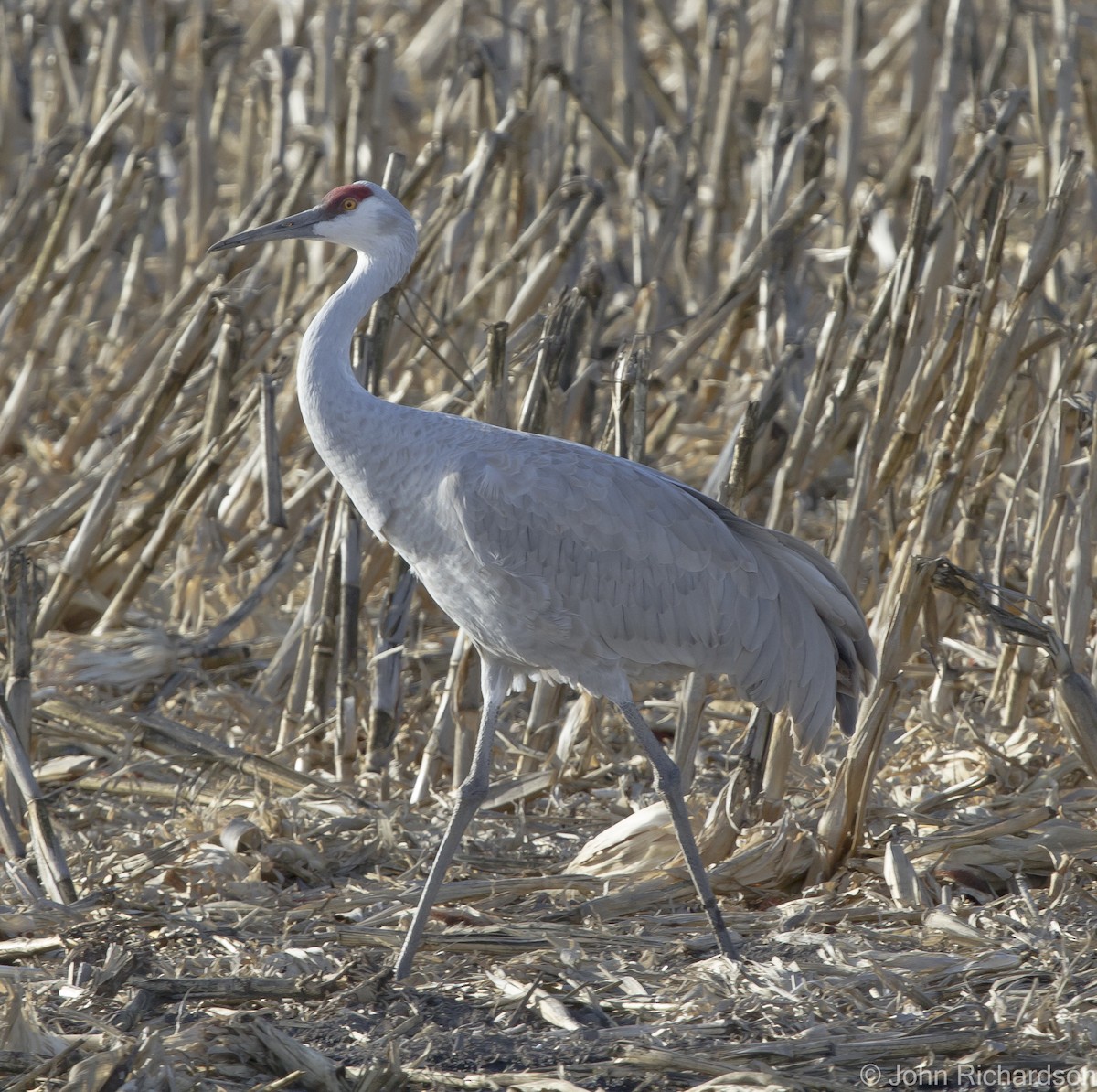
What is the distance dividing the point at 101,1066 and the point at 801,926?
154 centimetres

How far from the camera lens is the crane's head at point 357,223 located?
366cm

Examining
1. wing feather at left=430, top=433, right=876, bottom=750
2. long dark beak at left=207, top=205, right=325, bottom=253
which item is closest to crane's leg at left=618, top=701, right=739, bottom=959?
wing feather at left=430, top=433, right=876, bottom=750

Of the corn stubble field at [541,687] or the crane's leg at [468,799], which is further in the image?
the crane's leg at [468,799]

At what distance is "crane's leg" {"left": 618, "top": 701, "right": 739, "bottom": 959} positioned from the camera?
3.38 m

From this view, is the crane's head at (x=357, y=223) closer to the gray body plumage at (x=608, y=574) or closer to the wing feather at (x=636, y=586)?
the gray body plumage at (x=608, y=574)

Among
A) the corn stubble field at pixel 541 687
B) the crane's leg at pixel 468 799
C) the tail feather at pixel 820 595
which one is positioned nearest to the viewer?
the corn stubble field at pixel 541 687

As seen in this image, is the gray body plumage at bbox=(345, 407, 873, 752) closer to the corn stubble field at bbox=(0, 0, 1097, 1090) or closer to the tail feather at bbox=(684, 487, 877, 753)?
the tail feather at bbox=(684, 487, 877, 753)

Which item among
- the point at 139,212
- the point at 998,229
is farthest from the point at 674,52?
the point at 998,229

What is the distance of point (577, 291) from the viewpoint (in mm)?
4074

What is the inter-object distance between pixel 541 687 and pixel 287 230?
4.64 feet

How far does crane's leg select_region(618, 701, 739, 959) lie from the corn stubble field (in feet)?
0.47

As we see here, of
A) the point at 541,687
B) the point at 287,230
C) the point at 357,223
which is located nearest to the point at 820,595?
the point at 541,687

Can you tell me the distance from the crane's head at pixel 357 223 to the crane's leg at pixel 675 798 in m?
1.23

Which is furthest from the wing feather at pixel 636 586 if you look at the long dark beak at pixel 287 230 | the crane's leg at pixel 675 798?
the long dark beak at pixel 287 230
